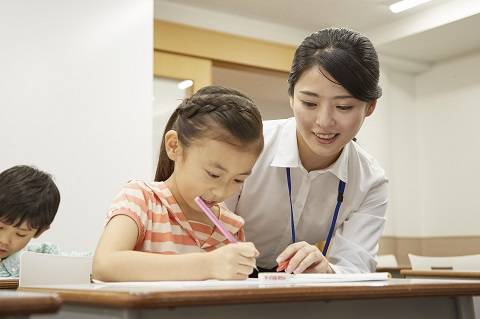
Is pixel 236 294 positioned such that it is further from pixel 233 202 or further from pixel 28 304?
pixel 233 202

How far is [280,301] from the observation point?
2.52 feet

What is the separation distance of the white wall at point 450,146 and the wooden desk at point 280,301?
4677 mm

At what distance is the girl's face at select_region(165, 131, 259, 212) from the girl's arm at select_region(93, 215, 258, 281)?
0.74ft

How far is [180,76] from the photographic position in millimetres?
4555

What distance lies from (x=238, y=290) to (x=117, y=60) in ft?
9.62

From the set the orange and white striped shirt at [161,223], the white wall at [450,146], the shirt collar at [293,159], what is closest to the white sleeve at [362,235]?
the shirt collar at [293,159]

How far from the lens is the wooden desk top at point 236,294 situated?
0.69m

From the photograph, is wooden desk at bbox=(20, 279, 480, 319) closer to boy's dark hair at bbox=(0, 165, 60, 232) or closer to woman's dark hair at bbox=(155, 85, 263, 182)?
woman's dark hair at bbox=(155, 85, 263, 182)

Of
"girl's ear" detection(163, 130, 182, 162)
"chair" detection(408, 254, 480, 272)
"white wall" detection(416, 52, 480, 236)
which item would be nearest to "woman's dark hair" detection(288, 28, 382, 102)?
"girl's ear" detection(163, 130, 182, 162)

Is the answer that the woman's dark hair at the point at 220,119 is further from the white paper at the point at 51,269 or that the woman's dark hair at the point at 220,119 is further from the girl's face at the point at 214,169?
the white paper at the point at 51,269

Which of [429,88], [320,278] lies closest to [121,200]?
[320,278]

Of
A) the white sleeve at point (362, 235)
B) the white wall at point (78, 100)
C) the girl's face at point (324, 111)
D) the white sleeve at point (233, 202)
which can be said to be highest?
the white wall at point (78, 100)

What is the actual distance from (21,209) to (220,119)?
1222 mm

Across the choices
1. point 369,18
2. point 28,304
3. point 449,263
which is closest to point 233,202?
point 28,304
